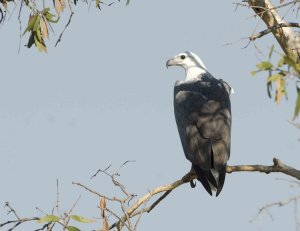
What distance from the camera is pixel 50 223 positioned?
4824 millimetres

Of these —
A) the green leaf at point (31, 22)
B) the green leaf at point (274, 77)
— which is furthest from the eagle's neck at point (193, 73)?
the green leaf at point (274, 77)

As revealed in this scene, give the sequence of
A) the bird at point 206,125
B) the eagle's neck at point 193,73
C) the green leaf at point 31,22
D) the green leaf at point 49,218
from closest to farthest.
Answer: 1. the green leaf at point 49,218
2. the green leaf at point 31,22
3. the bird at point 206,125
4. the eagle's neck at point 193,73

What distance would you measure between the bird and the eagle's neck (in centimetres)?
12

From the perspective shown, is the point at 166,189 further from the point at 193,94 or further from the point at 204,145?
the point at 193,94

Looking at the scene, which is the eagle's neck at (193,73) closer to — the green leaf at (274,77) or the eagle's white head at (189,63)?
the eagle's white head at (189,63)

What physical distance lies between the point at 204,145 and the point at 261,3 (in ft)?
4.08

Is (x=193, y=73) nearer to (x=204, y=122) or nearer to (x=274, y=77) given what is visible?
(x=204, y=122)

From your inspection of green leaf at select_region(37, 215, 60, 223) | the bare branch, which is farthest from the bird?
green leaf at select_region(37, 215, 60, 223)

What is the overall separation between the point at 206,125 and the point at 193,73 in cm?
178

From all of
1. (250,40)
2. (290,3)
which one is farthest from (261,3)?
(290,3)

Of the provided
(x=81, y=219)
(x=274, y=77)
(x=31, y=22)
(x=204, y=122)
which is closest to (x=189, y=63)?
(x=204, y=122)

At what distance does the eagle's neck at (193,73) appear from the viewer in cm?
838

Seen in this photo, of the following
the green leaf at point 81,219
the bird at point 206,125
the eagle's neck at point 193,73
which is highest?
the eagle's neck at point 193,73

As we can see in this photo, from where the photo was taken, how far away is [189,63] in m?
9.03
